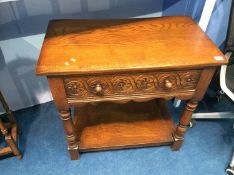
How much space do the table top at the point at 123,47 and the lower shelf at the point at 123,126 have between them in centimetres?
54

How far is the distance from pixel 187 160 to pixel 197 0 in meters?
0.86

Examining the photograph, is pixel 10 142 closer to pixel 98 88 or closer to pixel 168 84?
pixel 98 88

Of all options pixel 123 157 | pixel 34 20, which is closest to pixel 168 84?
pixel 123 157

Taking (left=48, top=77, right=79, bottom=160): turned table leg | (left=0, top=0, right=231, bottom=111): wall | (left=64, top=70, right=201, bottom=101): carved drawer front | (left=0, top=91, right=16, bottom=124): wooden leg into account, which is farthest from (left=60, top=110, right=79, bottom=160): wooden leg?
(left=0, top=0, right=231, bottom=111): wall

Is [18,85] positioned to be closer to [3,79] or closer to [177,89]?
[3,79]

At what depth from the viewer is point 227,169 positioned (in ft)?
3.79

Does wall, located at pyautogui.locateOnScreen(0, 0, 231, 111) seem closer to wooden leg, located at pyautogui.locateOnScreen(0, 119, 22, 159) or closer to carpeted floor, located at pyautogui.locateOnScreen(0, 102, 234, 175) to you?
carpeted floor, located at pyautogui.locateOnScreen(0, 102, 234, 175)

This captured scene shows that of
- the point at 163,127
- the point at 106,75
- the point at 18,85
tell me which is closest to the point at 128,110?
the point at 163,127

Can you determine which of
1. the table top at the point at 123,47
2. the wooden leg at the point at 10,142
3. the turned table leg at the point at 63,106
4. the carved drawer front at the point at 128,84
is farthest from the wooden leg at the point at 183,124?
the wooden leg at the point at 10,142

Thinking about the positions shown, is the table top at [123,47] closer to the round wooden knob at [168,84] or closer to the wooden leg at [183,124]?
the round wooden knob at [168,84]

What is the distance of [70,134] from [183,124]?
0.55m

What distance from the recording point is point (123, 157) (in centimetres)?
123

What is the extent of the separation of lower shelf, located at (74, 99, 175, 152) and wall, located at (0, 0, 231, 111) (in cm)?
39

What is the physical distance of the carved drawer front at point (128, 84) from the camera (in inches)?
32.0
